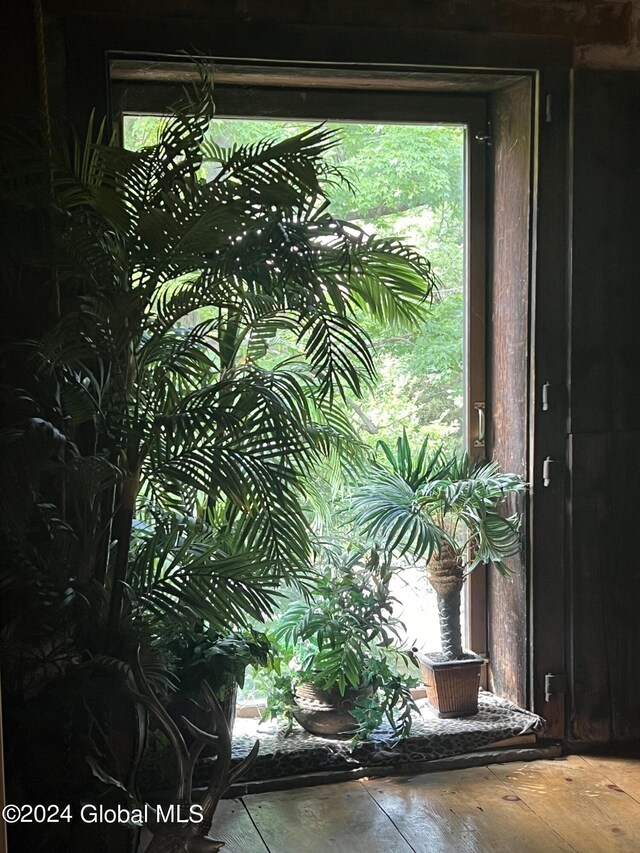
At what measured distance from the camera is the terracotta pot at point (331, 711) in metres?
2.93

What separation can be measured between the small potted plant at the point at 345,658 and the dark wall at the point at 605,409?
0.59 meters

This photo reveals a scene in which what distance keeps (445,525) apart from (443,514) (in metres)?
0.07

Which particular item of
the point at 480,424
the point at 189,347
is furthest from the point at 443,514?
the point at 189,347

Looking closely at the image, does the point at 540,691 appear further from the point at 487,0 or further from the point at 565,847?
the point at 487,0

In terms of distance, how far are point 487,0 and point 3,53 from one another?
4.49 feet

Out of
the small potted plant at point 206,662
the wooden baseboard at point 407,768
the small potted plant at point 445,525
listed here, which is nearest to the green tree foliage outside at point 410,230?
the small potted plant at point 445,525

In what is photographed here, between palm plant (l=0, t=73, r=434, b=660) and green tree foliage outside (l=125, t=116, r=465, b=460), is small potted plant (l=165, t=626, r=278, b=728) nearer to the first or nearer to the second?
palm plant (l=0, t=73, r=434, b=660)

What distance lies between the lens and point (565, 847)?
95.9 inches

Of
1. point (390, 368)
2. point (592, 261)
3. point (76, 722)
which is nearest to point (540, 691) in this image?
point (390, 368)

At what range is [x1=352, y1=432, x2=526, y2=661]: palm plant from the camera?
2809 millimetres

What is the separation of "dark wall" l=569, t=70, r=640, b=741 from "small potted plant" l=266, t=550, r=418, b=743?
0.59 m

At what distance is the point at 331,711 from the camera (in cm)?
293

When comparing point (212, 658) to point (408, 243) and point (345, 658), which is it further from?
point (408, 243)

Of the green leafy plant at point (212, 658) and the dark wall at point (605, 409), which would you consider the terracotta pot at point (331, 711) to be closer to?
the green leafy plant at point (212, 658)
